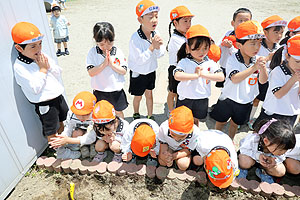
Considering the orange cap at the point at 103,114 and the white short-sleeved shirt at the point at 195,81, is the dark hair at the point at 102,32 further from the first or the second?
the white short-sleeved shirt at the point at 195,81

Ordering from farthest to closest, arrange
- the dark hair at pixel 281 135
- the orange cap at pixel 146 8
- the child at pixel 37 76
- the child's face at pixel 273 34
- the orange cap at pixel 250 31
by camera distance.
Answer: the child's face at pixel 273 34, the orange cap at pixel 146 8, the orange cap at pixel 250 31, the child at pixel 37 76, the dark hair at pixel 281 135

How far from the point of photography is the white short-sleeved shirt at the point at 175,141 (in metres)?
2.63

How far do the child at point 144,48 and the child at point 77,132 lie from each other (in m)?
0.83

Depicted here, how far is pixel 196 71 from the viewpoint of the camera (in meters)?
2.65

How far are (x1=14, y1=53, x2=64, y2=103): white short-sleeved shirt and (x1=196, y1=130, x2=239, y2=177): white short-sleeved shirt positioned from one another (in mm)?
1925

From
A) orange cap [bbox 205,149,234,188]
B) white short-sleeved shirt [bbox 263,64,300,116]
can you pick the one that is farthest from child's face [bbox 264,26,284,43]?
orange cap [bbox 205,149,234,188]

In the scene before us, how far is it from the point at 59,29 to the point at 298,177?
683cm

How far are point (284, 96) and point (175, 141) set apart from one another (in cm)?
141

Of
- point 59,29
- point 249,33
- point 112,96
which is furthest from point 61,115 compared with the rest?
point 59,29

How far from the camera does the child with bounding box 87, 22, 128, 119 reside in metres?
2.79

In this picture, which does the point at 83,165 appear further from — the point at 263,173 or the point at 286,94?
the point at 286,94

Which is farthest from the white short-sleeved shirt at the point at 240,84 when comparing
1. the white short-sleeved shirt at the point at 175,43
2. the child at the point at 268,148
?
the white short-sleeved shirt at the point at 175,43

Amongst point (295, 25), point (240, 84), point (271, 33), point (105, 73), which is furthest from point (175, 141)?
point (295, 25)

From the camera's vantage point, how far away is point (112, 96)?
3.24 meters
